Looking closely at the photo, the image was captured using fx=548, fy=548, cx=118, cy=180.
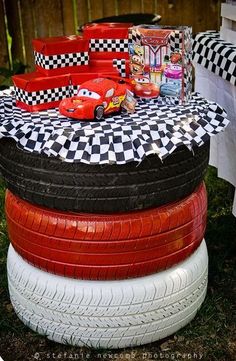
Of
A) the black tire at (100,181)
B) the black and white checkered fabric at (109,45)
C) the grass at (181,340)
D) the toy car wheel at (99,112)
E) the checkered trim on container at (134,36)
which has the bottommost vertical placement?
the grass at (181,340)

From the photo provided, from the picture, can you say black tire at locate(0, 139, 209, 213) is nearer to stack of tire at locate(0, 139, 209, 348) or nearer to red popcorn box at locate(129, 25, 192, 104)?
stack of tire at locate(0, 139, 209, 348)

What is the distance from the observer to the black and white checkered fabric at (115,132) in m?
1.95

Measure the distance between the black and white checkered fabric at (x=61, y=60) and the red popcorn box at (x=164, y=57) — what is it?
0.22 meters

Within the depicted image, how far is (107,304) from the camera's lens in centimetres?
214

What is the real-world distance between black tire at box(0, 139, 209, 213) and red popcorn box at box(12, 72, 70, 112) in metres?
0.25

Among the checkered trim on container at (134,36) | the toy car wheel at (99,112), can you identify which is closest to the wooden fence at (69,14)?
the checkered trim on container at (134,36)

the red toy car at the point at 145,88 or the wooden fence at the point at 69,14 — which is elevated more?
the red toy car at the point at 145,88

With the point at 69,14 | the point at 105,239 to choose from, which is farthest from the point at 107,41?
the point at 69,14

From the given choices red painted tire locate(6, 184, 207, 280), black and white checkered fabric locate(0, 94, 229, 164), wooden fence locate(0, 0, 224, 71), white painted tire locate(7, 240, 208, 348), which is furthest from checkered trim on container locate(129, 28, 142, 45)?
wooden fence locate(0, 0, 224, 71)

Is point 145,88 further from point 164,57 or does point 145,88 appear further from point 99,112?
point 99,112

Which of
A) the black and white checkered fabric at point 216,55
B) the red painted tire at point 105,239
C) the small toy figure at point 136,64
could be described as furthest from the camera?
the black and white checkered fabric at point 216,55

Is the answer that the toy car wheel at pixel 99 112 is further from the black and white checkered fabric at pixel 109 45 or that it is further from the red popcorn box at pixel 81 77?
the black and white checkered fabric at pixel 109 45

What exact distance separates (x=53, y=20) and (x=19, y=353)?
3.78 meters

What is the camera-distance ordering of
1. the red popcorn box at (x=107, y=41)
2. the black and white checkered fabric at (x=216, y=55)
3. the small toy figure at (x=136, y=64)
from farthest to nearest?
the black and white checkered fabric at (x=216, y=55) < the red popcorn box at (x=107, y=41) < the small toy figure at (x=136, y=64)
